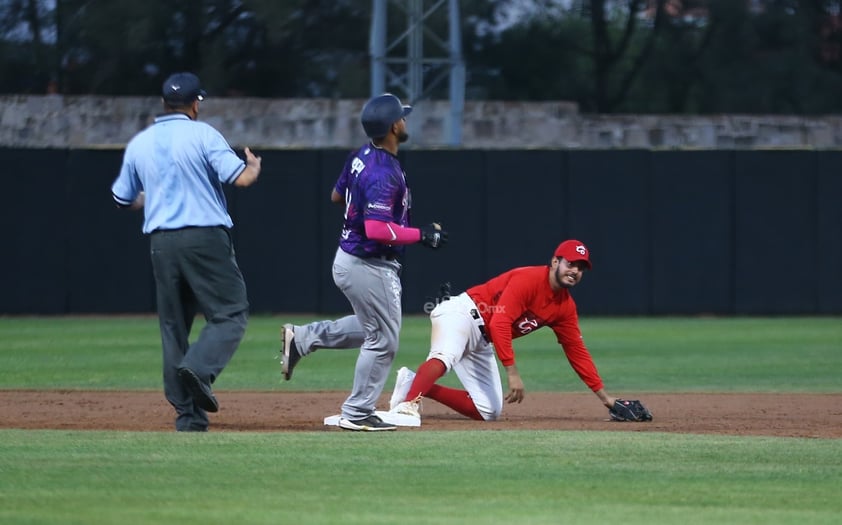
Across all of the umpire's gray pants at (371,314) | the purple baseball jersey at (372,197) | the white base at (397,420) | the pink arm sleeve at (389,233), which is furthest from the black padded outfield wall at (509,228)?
the pink arm sleeve at (389,233)

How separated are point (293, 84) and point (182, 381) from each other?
75.7ft

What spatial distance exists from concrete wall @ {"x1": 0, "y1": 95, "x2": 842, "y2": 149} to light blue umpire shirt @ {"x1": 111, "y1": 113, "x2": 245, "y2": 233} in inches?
604

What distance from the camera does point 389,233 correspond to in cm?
765

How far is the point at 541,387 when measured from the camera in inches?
475

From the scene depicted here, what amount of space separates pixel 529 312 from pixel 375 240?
4.62 feet

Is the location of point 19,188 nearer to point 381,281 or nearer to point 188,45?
point 188,45

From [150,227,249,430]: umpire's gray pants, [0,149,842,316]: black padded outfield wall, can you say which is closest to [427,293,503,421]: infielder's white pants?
[150,227,249,430]: umpire's gray pants

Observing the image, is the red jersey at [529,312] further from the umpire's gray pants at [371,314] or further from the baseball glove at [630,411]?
the umpire's gray pants at [371,314]

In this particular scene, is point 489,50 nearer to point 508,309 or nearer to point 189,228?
point 508,309

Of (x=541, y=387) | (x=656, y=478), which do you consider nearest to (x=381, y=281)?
(x=656, y=478)

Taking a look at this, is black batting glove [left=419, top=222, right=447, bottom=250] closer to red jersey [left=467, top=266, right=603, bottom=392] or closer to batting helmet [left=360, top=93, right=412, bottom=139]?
batting helmet [left=360, top=93, right=412, bottom=139]

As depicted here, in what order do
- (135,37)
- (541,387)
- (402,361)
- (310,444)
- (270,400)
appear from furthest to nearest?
(135,37) → (402,361) → (541,387) → (270,400) → (310,444)

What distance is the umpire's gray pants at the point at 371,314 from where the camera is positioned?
7891 mm

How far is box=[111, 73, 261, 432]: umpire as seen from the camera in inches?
296
